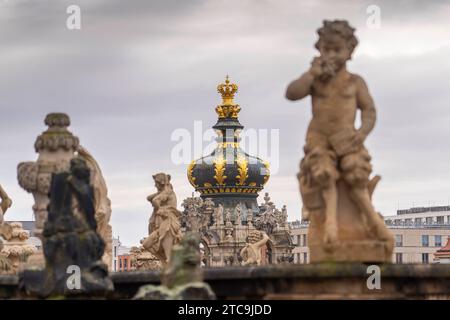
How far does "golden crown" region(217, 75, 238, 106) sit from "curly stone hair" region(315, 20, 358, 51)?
8785 cm

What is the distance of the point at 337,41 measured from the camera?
2311 cm

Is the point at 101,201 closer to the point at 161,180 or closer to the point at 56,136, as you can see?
the point at 56,136

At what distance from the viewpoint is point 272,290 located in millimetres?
22516

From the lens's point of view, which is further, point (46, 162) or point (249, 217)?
point (249, 217)

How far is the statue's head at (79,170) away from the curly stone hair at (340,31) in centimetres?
307

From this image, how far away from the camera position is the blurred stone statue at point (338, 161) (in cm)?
2278

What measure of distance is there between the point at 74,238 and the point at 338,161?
10.2ft

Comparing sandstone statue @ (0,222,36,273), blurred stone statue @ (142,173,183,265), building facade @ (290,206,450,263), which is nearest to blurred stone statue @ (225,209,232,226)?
building facade @ (290,206,450,263)

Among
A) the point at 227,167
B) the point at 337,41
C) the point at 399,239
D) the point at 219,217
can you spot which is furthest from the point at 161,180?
the point at 399,239

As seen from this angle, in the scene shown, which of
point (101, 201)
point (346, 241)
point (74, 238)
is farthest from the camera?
point (101, 201)

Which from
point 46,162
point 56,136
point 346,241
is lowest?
point 346,241

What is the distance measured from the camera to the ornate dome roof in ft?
371

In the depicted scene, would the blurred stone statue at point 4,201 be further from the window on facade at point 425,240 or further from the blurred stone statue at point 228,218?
the window on facade at point 425,240
